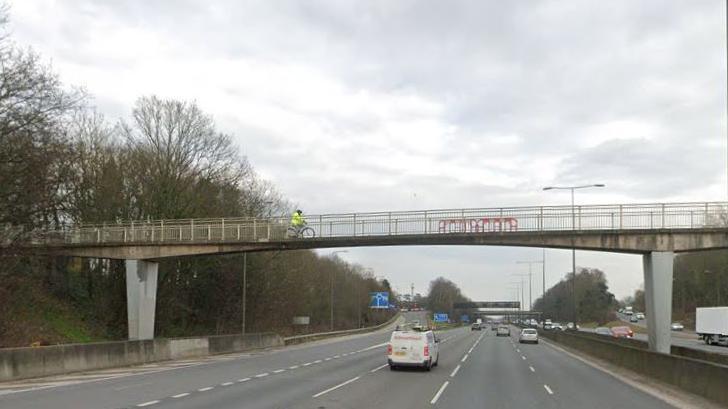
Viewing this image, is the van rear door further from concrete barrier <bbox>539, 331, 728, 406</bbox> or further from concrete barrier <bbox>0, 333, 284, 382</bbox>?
concrete barrier <bbox>0, 333, 284, 382</bbox>

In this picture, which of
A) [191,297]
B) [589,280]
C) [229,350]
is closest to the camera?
[229,350]

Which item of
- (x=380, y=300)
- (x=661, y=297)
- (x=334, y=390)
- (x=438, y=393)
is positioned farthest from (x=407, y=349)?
(x=380, y=300)

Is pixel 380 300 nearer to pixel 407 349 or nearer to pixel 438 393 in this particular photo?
pixel 407 349

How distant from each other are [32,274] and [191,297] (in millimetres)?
16661

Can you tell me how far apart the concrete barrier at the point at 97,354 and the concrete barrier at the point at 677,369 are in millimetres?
20362

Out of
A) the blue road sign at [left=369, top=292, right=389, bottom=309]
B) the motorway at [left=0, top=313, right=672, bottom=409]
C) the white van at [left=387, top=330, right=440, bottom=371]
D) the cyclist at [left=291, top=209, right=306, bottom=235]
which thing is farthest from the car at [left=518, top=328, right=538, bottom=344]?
the blue road sign at [left=369, top=292, right=389, bottom=309]

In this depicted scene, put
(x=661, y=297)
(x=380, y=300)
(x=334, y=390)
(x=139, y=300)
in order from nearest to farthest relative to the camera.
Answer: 1. (x=334, y=390)
2. (x=661, y=297)
3. (x=139, y=300)
4. (x=380, y=300)

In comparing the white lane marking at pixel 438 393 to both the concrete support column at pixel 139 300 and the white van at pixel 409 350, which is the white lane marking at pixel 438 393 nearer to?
the white van at pixel 409 350

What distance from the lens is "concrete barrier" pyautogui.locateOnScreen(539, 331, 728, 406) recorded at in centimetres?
1681

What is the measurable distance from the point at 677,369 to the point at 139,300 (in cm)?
2965

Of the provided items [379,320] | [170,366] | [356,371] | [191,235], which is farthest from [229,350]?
[379,320]

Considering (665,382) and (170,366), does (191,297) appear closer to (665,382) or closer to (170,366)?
(170,366)

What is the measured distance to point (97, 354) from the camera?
26.1 metres

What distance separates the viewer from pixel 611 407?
15.9 m
